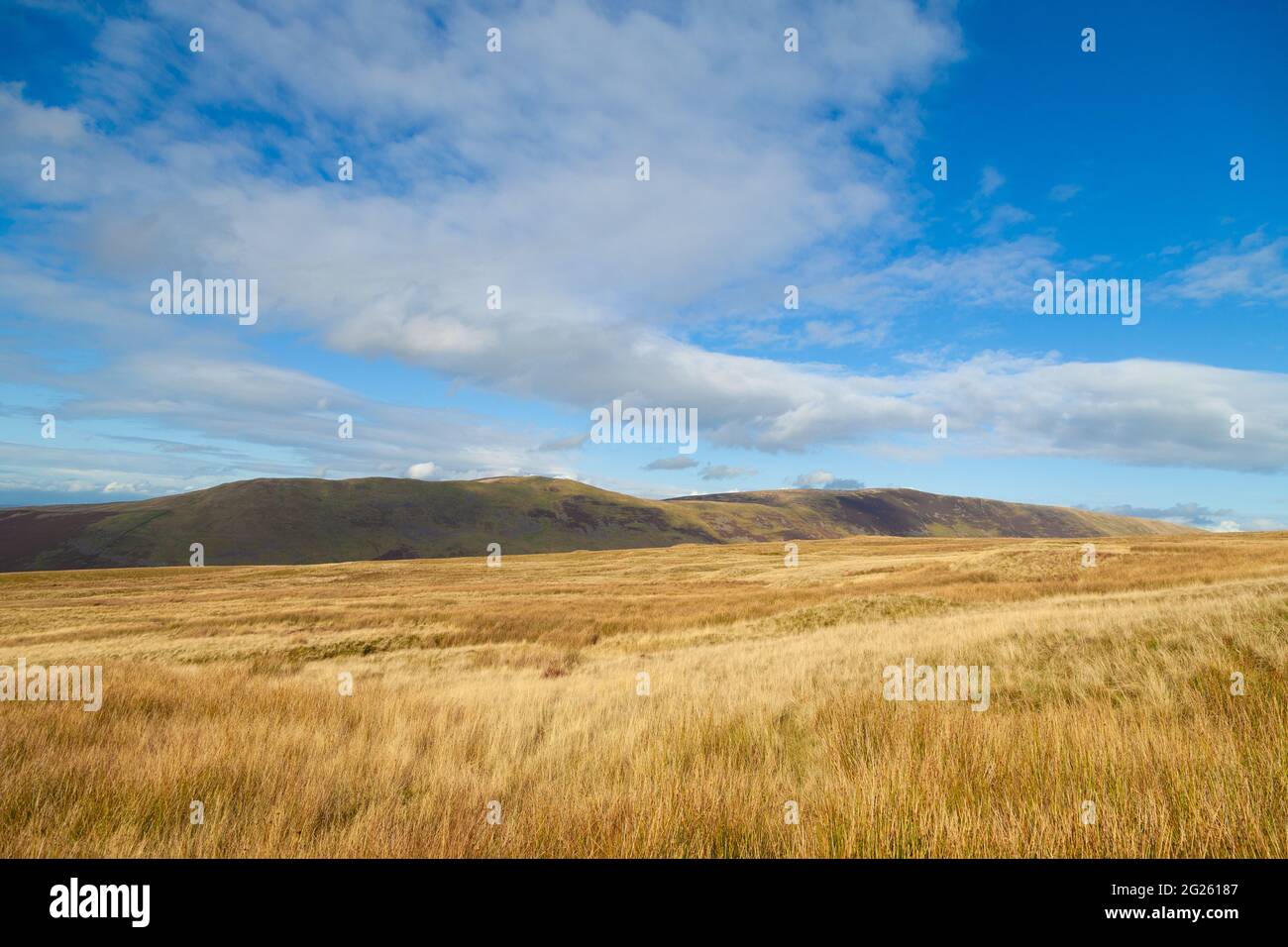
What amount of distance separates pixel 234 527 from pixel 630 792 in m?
235

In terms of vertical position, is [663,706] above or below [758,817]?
below

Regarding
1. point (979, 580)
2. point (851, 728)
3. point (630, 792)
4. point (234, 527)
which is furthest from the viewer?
point (234, 527)

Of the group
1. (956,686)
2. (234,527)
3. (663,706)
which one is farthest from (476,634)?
(234,527)

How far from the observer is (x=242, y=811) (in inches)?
194

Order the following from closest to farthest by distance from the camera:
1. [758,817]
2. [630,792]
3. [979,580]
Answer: [758,817] < [630,792] < [979,580]

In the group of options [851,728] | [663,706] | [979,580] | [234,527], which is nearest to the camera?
[851,728]
